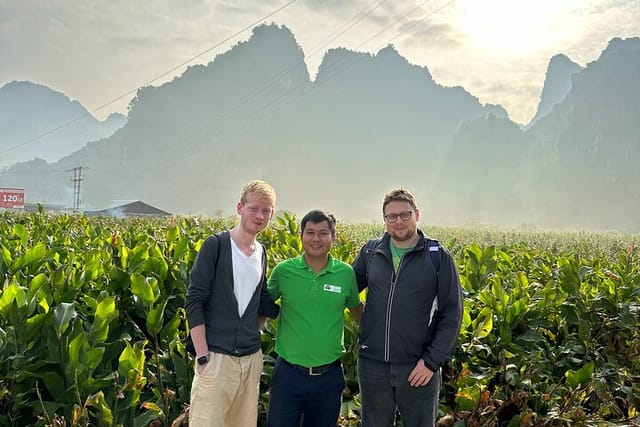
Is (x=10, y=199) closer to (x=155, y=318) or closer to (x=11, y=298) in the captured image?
(x=11, y=298)

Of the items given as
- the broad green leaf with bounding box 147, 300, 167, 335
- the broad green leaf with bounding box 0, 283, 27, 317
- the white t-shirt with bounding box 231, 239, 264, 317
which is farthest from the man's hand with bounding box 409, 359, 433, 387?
the broad green leaf with bounding box 0, 283, 27, 317

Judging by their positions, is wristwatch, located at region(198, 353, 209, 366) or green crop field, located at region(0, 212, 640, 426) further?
green crop field, located at region(0, 212, 640, 426)

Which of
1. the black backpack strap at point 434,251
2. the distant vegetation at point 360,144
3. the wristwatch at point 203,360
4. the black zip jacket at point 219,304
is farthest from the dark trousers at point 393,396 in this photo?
the distant vegetation at point 360,144

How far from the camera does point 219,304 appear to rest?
8.26 ft

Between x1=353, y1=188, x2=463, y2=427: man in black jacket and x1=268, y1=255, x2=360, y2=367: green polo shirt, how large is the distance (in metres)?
0.18

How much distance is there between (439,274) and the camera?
271 cm

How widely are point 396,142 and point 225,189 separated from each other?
5102 centimetres

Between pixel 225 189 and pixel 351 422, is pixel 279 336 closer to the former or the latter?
pixel 351 422

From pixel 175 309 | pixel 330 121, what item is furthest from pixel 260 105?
pixel 175 309

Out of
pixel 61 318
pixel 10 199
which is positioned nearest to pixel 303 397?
pixel 61 318

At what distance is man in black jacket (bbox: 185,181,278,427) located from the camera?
8.02 ft

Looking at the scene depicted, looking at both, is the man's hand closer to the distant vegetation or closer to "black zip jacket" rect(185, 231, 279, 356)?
"black zip jacket" rect(185, 231, 279, 356)

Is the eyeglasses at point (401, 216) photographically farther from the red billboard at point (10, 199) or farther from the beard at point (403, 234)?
the red billboard at point (10, 199)

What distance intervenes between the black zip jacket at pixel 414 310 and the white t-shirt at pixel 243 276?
2.08 feet
